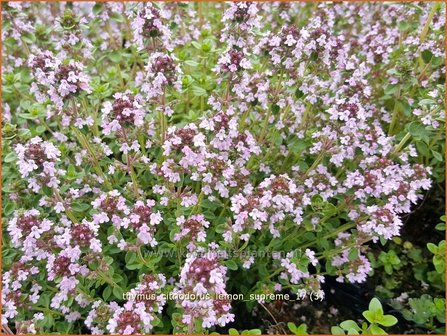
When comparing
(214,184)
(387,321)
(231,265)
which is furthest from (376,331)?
(214,184)

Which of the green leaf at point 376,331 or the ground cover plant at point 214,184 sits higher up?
the ground cover plant at point 214,184

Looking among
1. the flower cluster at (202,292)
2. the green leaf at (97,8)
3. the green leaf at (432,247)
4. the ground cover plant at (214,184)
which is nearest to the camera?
the flower cluster at (202,292)

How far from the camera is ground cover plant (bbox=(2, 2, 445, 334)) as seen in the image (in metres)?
2.23

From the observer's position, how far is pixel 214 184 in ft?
7.84

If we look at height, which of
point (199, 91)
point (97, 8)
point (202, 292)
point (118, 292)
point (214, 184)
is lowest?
point (202, 292)

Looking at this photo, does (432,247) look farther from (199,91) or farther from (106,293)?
(106,293)

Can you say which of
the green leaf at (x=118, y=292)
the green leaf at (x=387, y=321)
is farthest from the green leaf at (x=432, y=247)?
the green leaf at (x=118, y=292)

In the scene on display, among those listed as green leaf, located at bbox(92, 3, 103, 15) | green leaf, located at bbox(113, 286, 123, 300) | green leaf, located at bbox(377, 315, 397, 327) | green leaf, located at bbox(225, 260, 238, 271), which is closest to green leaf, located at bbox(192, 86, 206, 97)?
green leaf, located at bbox(92, 3, 103, 15)

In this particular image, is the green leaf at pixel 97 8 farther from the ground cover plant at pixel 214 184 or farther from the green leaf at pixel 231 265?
the green leaf at pixel 231 265

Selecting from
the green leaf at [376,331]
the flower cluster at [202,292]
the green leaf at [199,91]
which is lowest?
the green leaf at [376,331]

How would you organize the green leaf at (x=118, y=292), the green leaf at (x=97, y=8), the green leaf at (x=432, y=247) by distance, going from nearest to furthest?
the green leaf at (x=118, y=292) → the green leaf at (x=432, y=247) → the green leaf at (x=97, y=8)

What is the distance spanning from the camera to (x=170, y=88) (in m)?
2.46

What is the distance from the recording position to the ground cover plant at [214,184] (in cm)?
223

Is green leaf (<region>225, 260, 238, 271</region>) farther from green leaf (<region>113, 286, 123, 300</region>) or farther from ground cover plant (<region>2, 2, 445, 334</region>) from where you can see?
green leaf (<region>113, 286, 123, 300</region>)
